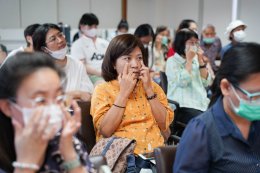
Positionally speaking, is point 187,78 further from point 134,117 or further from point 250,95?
point 250,95

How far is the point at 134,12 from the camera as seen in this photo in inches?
321

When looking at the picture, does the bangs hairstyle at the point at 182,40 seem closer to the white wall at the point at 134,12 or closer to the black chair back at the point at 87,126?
the black chair back at the point at 87,126

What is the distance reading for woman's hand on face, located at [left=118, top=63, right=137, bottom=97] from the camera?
1.98 metres

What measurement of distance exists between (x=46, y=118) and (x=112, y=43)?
1183 millimetres

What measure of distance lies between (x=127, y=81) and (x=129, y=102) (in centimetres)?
13

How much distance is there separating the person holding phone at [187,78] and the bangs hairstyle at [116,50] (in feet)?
3.44

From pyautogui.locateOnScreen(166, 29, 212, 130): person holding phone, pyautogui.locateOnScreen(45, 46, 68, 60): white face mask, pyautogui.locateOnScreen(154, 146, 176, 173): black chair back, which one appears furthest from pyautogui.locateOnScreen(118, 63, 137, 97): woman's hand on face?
pyautogui.locateOnScreen(166, 29, 212, 130): person holding phone

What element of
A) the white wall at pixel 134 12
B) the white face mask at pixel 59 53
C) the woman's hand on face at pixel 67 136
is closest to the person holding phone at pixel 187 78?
the white face mask at pixel 59 53

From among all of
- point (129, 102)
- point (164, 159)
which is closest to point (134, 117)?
point (129, 102)

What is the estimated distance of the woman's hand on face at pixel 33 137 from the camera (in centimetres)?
97

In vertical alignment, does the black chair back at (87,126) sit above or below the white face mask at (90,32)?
below

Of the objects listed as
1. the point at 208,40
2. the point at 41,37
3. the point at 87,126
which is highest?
the point at 41,37

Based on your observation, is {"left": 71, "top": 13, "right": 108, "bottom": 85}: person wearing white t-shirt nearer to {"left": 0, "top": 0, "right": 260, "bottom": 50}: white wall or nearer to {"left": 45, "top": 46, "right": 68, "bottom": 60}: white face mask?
{"left": 45, "top": 46, "right": 68, "bottom": 60}: white face mask

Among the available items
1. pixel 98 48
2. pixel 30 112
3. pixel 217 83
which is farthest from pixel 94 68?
pixel 30 112
